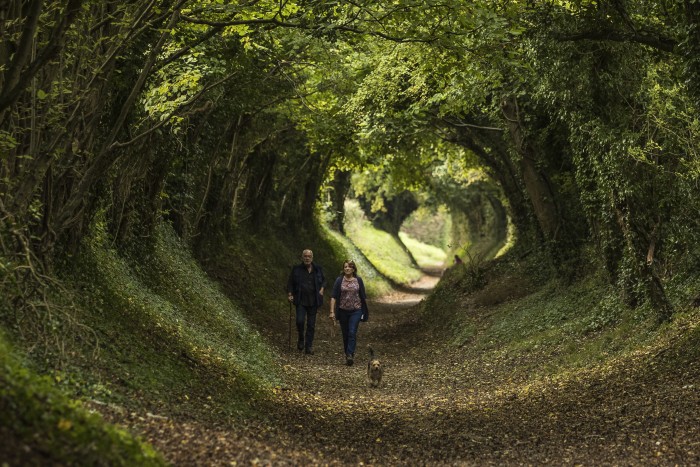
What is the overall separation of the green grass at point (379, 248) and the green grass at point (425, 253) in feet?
65.1

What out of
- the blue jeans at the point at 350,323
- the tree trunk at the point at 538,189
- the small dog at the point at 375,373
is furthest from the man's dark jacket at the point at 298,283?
the tree trunk at the point at 538,189

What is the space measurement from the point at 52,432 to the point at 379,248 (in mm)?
48740

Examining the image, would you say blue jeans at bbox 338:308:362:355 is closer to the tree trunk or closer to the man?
the man

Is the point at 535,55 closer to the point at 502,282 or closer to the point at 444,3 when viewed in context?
the point at 444,3

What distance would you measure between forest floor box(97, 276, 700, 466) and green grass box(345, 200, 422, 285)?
32.9 metres

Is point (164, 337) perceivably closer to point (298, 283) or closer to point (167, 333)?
point (167, 333)

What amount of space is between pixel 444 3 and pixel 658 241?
6981 millimetres

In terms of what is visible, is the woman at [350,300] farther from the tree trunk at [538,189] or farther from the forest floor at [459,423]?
the tree trunk at [538,189]

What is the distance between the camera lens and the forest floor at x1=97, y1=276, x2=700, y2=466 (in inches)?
292

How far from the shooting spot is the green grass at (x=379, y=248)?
4845cm

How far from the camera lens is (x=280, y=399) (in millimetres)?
11016

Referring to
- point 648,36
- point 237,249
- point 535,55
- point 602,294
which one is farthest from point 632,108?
point 237,249

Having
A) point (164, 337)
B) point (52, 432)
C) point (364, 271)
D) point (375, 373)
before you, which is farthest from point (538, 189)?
point (364, 271)

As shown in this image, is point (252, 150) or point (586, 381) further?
point (252, 150)
